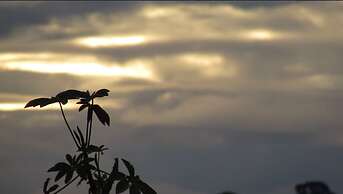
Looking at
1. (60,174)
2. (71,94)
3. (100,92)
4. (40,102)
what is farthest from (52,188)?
(100,92)

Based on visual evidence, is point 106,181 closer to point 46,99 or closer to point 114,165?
point 114,165

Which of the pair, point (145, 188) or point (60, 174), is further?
point (60, 174)

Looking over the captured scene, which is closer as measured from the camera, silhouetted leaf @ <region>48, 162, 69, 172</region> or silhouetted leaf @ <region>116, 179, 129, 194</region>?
silhouetted leaf @ <region>116, 179, 129, 194</region>

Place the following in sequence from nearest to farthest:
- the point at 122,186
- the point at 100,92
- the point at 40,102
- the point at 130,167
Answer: the point at 122,186, the point at 130,167, the point at 40,102, the point at 100,92

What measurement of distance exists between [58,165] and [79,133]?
2.21ft

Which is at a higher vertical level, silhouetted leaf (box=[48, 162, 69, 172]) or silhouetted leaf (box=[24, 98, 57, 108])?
silhouetted leaf (box=[24, 98, 57, 108])

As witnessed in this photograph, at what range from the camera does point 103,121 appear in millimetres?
14125

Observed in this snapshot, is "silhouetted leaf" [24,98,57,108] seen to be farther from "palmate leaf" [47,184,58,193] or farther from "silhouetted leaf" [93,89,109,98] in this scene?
"palmate leaf" [47,184,58,193]

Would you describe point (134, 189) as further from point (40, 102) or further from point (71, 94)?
point (40, 102)

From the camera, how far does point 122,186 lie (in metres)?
13.8

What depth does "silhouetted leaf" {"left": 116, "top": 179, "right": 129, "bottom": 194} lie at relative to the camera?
1373 cm

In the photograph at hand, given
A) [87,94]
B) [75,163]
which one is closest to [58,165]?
[75,163]

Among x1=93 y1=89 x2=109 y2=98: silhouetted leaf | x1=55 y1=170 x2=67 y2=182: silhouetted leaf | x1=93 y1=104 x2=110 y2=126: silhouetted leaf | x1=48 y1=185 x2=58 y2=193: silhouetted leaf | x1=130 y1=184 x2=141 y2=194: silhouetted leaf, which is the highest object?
x1=93 y1=89 x2=109 y2=98: silhouetted leaf

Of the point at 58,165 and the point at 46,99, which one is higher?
the point at 46,99
